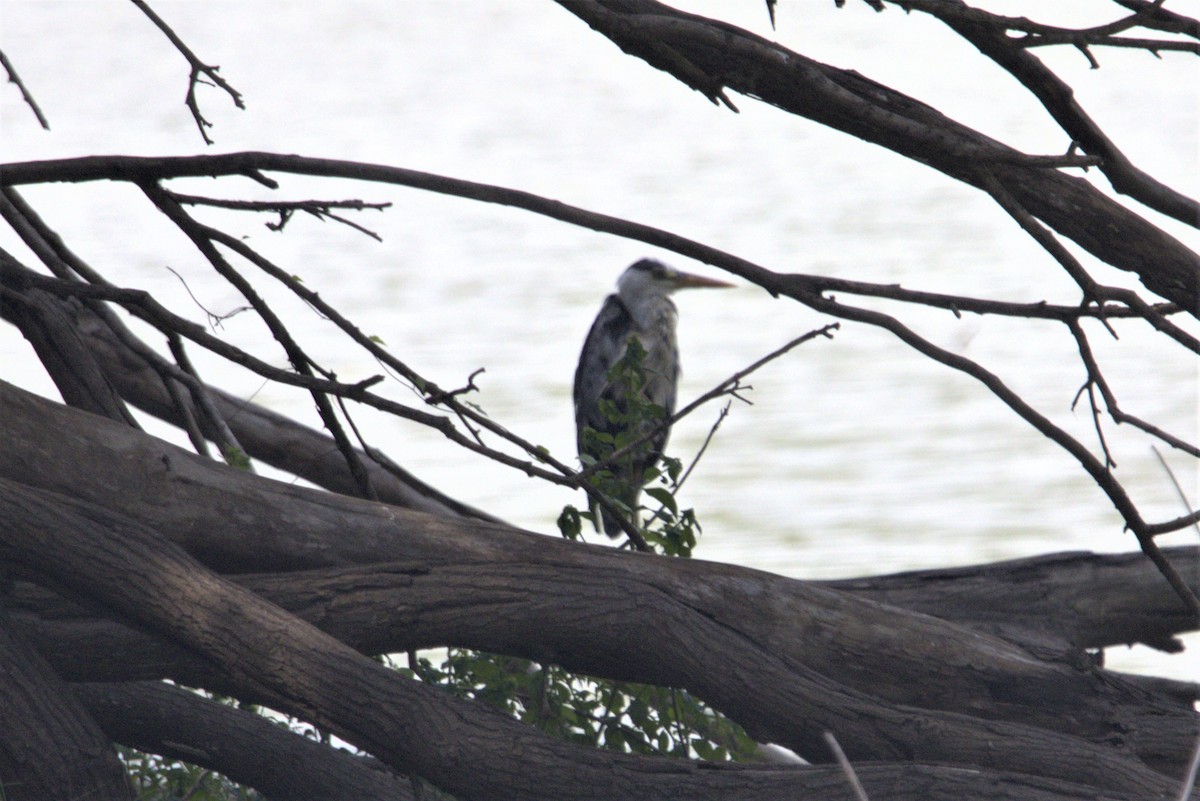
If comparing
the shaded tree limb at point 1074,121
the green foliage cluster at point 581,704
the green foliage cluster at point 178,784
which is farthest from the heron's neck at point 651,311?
the shaded tree limb at point 1074,121

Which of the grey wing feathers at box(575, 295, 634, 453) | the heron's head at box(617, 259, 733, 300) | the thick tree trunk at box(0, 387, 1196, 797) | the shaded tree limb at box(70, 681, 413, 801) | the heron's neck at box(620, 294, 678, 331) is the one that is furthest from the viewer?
the heron's head at box(617, 259, 733, 300)

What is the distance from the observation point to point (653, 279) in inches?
251

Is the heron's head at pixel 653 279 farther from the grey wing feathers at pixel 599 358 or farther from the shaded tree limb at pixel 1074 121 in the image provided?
the shaded tree limb at pixel 1074 121

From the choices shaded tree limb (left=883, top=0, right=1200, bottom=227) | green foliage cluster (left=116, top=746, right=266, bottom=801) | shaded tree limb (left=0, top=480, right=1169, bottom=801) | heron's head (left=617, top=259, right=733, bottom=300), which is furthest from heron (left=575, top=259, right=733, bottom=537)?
shaded tree limb (left=883, top=0, right=1200, bottom=227)

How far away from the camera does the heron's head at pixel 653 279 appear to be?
634 centimetres

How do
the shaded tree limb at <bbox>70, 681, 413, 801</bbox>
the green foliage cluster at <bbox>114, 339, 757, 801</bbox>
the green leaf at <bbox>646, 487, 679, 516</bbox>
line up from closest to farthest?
the shaded tree limb at <bbox>70, 681, 413, 801</bbox>
the green foliage cluster at <bbox>114, 339, 757, 801</bbox>
the green leaf at <bbox>646, 487, 679, 516</bbox>

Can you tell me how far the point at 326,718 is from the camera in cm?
218

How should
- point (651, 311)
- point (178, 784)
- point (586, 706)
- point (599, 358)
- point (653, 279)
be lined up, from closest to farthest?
point (178, 784) → point (586, 706) → point (599, 358) → point (651, 311) → point (653, 279)

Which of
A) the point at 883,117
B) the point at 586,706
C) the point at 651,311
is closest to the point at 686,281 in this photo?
the point at 651,311

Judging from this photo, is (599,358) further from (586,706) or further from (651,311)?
(586,706)

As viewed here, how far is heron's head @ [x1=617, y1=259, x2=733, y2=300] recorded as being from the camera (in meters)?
6.34

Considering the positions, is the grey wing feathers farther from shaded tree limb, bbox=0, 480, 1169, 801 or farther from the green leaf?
shaded tree limb, bbox=0, 480, 1169, 801

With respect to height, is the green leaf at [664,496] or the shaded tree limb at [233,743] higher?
the green leaf at [664,496]

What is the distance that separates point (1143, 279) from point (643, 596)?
931 mm
